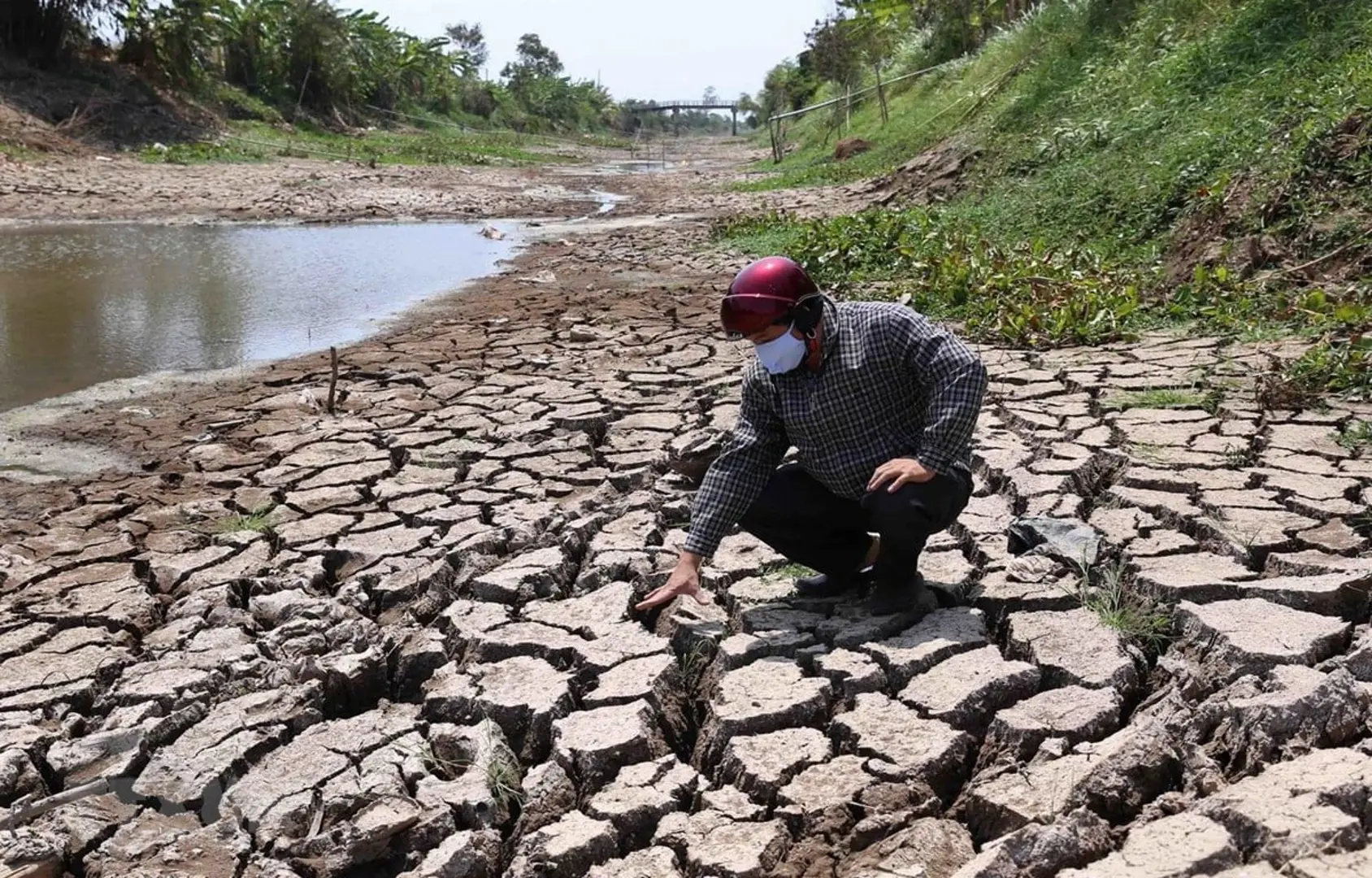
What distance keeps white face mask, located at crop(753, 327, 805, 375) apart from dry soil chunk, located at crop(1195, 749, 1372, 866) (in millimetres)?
1341

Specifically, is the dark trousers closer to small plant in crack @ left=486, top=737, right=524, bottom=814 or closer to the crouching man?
the crouching man

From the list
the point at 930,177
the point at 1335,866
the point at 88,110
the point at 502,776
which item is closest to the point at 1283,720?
the point at 1335,866

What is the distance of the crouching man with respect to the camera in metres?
2.93

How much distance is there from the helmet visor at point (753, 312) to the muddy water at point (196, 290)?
5078 millimetres

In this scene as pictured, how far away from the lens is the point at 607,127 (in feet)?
240

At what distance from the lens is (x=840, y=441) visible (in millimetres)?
3131

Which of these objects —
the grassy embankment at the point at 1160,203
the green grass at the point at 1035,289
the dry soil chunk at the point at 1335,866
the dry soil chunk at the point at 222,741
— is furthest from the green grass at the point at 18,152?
the dry soil chunk at the point at 1335,866

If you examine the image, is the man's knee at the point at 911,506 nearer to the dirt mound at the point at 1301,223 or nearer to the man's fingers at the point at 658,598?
the man's fingers at the point at 658,598

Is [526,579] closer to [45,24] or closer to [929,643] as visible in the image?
[929,643]

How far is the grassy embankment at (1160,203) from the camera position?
6539mm

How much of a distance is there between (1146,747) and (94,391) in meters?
6.02

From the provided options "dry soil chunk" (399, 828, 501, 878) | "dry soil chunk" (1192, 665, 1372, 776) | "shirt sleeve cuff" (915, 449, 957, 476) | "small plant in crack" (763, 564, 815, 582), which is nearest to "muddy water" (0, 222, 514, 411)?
"small plant in crack" (763, 564, 815, 582)

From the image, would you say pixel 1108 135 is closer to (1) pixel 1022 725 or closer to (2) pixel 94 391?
(2) pixel 94 391

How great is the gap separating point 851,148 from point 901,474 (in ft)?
57.2
